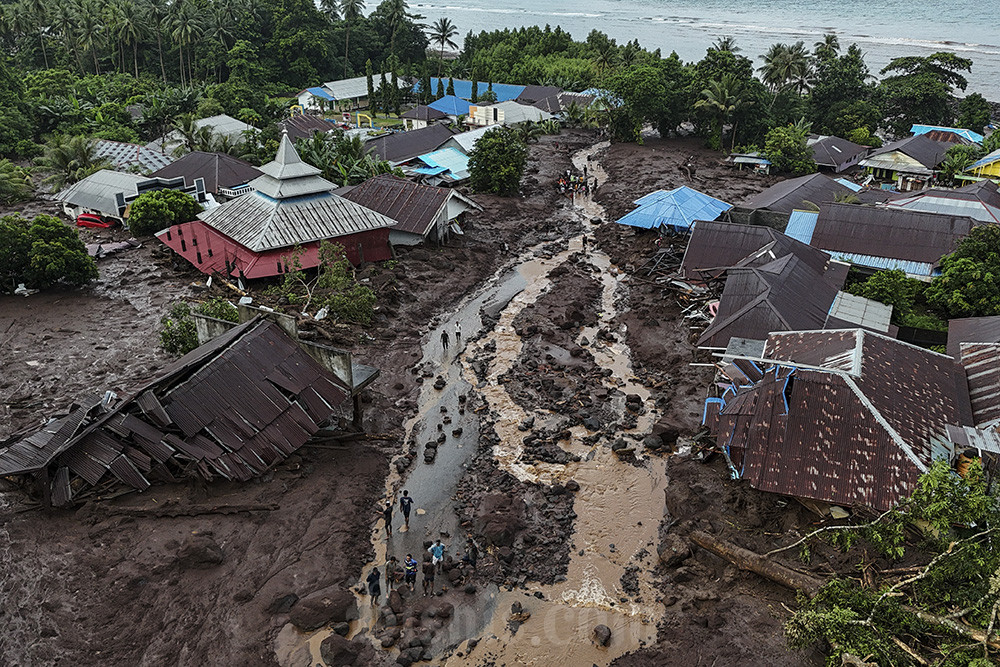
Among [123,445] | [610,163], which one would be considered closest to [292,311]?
[123,445]

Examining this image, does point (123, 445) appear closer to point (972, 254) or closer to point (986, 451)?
point (986, 451)

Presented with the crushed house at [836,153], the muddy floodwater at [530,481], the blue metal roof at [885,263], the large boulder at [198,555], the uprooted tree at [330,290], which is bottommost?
the muddy floodwater at [530,481]

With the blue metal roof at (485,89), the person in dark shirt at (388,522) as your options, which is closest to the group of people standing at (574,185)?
the blue metal roof at (485,89)

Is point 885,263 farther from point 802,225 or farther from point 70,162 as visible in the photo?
point 70,162

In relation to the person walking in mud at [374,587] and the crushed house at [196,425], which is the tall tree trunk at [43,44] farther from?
the person walking in mud at [374,587]

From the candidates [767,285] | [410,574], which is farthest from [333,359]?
[767,285]

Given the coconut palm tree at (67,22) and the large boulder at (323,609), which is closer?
the large boulder at (323,609)

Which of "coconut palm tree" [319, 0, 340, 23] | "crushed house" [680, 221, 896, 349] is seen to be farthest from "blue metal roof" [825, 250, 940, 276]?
"coconut palm tree" [319, 0, 340, 23]
